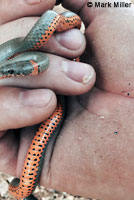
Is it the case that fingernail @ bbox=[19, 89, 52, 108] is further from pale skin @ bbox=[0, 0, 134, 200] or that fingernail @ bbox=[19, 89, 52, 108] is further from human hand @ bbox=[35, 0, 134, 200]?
human hand @ bbox=[35, 0, 134, 200]

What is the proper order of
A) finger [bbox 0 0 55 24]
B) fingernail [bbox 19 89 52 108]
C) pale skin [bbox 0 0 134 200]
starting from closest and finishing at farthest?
1. fingernail [bbox 19 89 52 108]
2. pale skin [bbox 0 0 134 200]
3. finger [bbox 0 0 55 24]

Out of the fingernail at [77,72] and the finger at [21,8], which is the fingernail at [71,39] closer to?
the fingernail at [77,72]

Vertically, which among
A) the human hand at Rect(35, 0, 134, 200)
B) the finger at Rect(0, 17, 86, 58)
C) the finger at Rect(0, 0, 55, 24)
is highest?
the finger at Rect(0, 0, 55, 24)

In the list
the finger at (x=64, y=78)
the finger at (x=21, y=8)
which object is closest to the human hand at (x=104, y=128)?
the finger at (x=64, y=78)

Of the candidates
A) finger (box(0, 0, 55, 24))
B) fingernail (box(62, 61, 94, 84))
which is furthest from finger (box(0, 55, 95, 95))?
finger (box(0, 0, 55, 24))

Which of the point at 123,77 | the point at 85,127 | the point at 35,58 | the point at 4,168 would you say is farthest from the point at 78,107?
the point at 4,168

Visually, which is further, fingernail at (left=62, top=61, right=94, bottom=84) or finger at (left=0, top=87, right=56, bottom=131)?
fingernail at (left=62, top=61, right=94, bottom=84)

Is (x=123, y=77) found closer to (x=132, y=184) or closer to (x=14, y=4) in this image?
(x=132, y=184)

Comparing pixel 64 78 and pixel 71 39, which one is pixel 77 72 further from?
pixel 71 39
